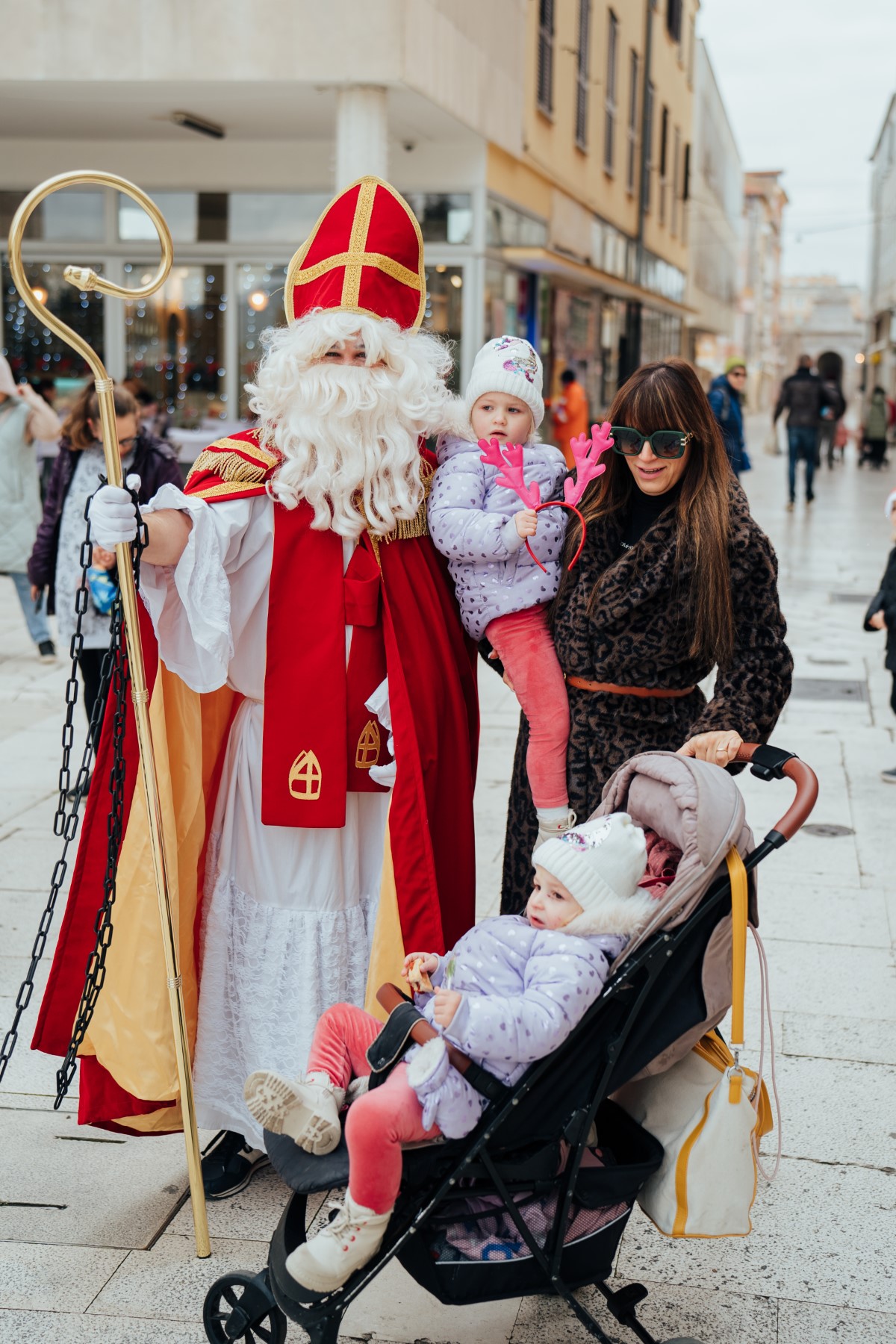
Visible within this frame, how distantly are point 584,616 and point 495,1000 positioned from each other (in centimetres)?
105

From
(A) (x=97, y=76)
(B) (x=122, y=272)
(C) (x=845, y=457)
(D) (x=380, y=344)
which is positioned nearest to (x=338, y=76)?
(A) (x=97, y=76)

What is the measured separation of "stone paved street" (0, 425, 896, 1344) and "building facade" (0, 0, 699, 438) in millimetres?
8091

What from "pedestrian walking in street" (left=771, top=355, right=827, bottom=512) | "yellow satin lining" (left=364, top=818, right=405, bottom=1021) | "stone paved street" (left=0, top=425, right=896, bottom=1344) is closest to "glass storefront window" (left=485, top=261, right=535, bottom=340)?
"pedestrian walking in street" (left=771, top=355, right=827, bottom=512)

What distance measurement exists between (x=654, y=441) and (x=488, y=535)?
1.31 feet

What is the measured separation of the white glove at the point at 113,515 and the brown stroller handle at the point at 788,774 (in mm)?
1257

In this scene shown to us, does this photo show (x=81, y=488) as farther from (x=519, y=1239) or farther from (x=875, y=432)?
(x=875, y=432)

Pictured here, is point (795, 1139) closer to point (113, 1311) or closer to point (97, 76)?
point (113, 1311)

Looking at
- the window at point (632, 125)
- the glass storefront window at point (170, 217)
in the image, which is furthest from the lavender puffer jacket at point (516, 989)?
the window at point (632, 125)

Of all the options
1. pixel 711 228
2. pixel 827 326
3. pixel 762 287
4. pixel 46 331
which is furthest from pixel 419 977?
pixel 827 326

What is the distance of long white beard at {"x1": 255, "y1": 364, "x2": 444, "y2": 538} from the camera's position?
9.68 feet

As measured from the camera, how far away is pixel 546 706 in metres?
3.17

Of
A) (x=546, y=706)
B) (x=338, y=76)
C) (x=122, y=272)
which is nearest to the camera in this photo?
(x=546, y=706)

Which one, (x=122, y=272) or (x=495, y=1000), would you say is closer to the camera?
(x=495, y=1000)

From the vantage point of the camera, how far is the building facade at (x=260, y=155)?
458 inches
